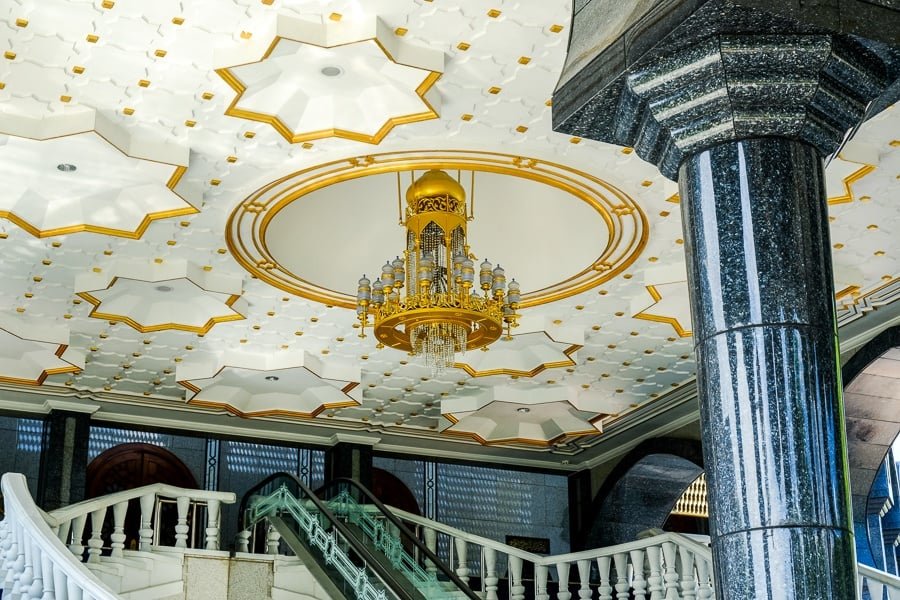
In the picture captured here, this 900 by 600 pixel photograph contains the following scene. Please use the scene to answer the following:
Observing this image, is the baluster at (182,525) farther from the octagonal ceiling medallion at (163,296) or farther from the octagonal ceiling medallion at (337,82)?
the octagonal ceiling medallion at (337,82)

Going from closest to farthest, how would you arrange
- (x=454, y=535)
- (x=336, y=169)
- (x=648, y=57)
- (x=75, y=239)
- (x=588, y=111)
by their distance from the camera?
(x=648, y=57) < (x=588, y=111) < (x=336, y=169) < (x=75, y=239) < (x=454, y=535)

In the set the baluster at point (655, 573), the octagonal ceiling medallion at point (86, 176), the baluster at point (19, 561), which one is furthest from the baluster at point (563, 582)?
the baluster at point (19, 561)

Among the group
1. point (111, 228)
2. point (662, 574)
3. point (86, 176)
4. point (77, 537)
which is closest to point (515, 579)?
point (662, 574)

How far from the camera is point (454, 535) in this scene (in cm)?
1473

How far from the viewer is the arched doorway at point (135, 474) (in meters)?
16.4

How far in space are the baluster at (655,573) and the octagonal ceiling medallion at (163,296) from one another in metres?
4.94

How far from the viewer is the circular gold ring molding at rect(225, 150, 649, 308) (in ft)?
30.8

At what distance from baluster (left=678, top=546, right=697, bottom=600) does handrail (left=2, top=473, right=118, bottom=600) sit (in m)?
6.09

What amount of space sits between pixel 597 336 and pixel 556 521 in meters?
6.43

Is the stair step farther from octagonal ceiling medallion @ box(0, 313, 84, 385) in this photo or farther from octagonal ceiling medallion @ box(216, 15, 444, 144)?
octagonal ceiling medallion @ box(216, 15, 444, 144)

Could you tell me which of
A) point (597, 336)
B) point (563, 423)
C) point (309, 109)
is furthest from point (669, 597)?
point (309, 109)

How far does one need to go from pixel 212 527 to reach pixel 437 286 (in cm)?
424

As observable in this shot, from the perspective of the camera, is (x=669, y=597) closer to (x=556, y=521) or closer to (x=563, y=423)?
(x=563, y=423)

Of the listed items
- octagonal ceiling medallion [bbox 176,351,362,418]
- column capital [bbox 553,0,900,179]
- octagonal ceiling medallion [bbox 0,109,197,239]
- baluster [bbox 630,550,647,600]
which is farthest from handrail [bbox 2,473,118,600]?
baluster [bbox 630,550,647,600]
